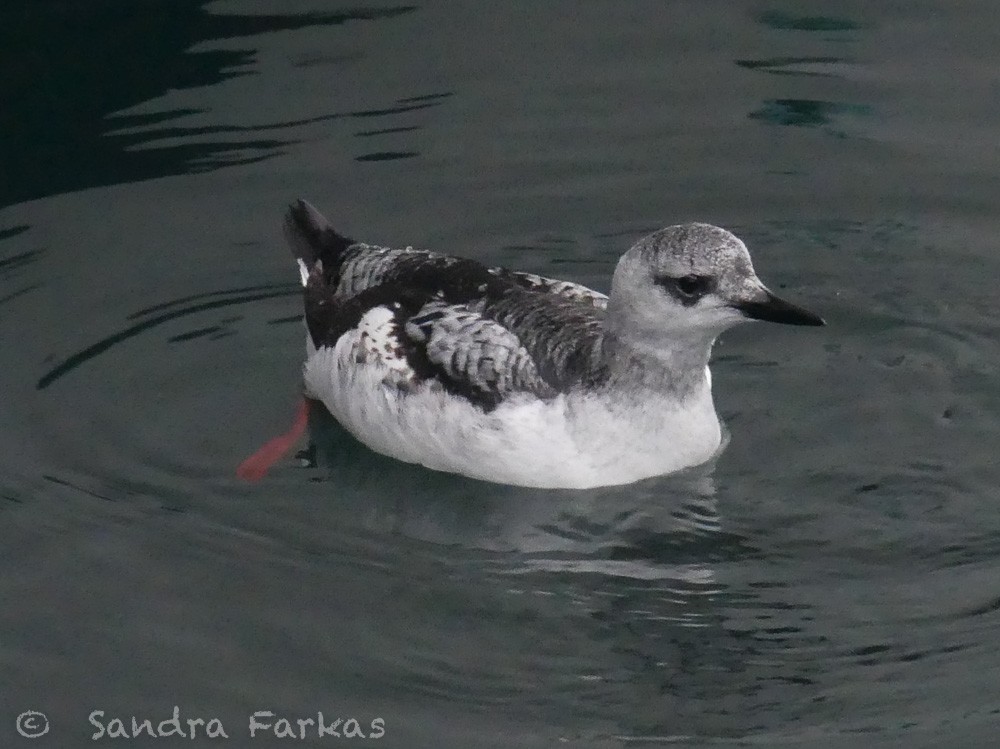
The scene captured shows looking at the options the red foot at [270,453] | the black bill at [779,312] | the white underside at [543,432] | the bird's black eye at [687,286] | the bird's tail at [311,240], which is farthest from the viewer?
the bird's tail at [311,240]

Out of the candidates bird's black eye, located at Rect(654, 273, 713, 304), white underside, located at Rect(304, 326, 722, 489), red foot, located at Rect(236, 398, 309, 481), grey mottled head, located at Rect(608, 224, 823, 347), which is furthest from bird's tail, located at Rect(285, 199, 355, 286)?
bird's black eye, located at Rect(654, 273, 713, 304)

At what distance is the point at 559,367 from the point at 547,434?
1.04ft

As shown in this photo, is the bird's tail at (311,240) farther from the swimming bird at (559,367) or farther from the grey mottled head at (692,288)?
the grey mottled head at (692,288)

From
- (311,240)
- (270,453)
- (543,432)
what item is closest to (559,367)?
(543,432)

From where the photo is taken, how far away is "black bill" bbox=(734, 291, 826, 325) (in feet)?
25.0

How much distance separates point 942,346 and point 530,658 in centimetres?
323

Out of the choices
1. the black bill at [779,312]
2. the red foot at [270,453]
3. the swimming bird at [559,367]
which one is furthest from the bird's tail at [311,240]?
the black bill at [779,312]

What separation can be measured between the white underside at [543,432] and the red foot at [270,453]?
46cm

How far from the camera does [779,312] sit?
7.63 metres

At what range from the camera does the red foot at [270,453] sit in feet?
27.3

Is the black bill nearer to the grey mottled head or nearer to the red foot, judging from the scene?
the grey mottled head

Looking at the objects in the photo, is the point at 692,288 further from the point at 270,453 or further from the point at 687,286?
the point at 270,453

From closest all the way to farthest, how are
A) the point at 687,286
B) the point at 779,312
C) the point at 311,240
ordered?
the point at 779,312
the point at 687,286
the point at 311,240

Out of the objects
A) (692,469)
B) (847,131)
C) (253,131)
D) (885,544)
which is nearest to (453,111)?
(253,131)
